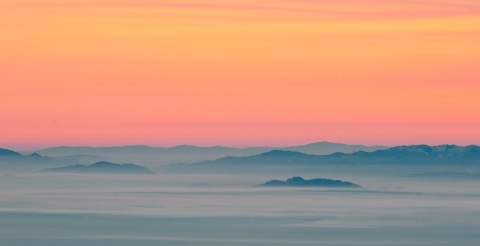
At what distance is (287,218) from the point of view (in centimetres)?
10038

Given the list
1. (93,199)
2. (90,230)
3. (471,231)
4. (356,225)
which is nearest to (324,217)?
(356,225)

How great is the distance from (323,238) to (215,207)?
44.9m

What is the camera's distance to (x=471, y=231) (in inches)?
3388

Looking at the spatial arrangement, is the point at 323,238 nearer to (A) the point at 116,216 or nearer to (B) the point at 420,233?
(B) the point at 420,233

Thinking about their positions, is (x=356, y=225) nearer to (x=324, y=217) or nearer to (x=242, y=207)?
(x=324, y=217)

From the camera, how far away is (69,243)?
2899 inches

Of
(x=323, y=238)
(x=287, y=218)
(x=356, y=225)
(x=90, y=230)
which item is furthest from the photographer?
(x=287, y=218)

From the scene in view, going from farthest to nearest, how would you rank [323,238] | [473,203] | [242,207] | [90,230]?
[473,203] → [242,207] → [90,230] → [323,238]

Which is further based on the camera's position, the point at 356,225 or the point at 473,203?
the point at 473,203

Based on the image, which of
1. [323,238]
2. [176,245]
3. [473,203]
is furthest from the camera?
[473,203]

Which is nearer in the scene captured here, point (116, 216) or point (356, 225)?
point (356, 225)

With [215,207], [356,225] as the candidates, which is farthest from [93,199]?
[356,225]

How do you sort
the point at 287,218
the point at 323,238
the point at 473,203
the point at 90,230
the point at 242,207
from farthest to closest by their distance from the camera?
the point at 473,203, the point at 242,207, the point at 287,218, the point at 90,230, the point at 323,238

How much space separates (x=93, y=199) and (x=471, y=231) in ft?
210
